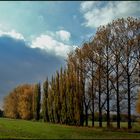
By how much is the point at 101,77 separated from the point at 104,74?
71cm

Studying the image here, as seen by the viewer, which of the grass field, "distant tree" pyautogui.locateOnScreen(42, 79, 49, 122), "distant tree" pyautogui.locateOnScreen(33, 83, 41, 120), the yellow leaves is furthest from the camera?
the yellow leaves

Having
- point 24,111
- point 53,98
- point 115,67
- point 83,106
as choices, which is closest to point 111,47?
point 115,67

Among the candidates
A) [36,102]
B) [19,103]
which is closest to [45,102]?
[36,102]

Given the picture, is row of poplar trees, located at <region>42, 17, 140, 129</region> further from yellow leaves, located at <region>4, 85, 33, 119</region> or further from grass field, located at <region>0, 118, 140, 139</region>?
yellow leaves, located at <region>4, 85, 33, 119</region>

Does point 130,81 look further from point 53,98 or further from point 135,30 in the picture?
point 53,98

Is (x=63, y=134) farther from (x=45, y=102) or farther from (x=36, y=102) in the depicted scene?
(x=36, y=102)

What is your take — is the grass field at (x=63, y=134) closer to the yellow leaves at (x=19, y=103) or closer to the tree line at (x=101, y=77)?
the tree line at (x=101, y=77)

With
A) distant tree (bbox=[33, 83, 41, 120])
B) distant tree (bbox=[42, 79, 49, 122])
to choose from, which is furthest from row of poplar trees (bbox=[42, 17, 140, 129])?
distant tree (bbox=[33, 83, 41, 120])

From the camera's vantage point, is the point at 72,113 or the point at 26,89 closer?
the point at 72,113

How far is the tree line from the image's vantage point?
1972 inches

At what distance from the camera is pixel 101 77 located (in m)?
54.2

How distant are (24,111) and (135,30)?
60166 mm

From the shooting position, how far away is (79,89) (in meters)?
62.5

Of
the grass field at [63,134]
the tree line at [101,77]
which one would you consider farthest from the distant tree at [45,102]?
the grass field at [63,134]
